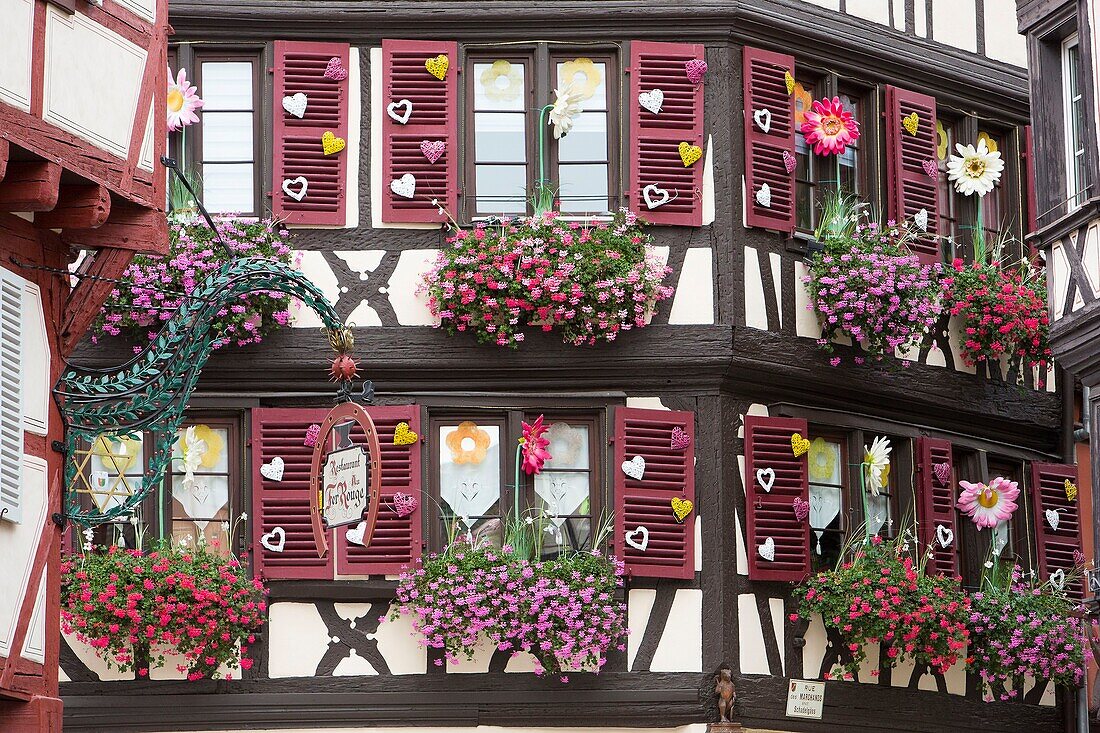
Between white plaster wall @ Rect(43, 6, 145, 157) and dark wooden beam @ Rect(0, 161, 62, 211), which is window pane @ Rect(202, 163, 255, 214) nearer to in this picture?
white plaster wall @ Rect(43, 6, 145, 157)

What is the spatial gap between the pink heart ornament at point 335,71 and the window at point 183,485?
8.62 ft

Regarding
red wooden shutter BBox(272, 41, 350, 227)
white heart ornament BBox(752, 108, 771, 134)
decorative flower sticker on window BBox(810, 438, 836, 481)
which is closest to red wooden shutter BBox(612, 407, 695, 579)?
decorative flower sticker on window BBox(810, 438, 836, 481)

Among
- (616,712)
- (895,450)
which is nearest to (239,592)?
(616,712)

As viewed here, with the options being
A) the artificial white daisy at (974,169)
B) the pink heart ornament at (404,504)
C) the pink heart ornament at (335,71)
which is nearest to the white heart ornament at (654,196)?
the pink heart ornament at (335,71)

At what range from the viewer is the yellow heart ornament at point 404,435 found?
1723 centimetres

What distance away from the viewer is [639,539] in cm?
1709

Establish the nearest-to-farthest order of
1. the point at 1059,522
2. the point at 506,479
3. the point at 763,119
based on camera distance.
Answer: the point at 506,479, the point at 763,119, the point at 1059,522

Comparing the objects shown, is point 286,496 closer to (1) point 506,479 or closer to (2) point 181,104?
(1) point 506,479

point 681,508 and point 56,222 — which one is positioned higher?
point 56,222

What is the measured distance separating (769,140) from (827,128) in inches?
24.4

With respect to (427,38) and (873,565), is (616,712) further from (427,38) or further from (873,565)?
(427,38)

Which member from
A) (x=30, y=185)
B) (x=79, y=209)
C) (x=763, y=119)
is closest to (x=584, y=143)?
(x=763, y=119)

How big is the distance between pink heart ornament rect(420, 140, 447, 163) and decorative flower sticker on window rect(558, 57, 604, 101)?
1.07 meters

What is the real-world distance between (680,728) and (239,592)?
3.22 m
